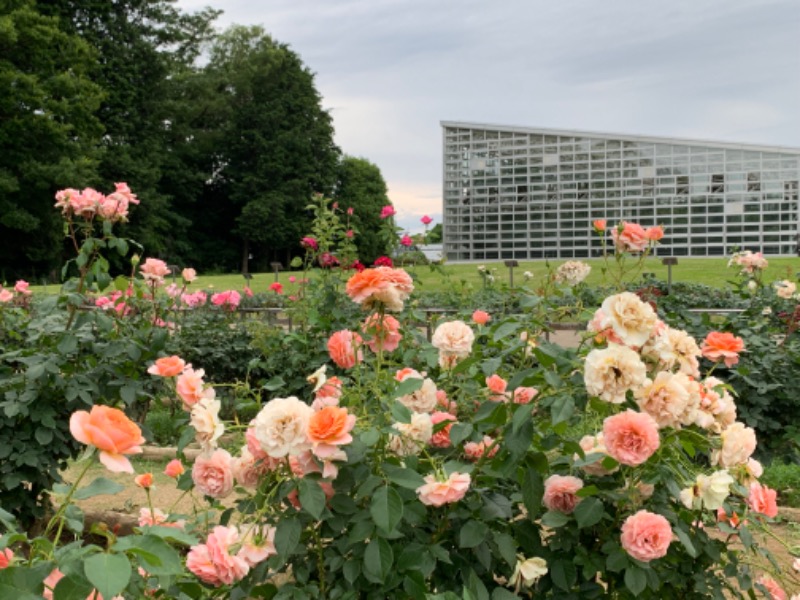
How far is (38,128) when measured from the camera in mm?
16328

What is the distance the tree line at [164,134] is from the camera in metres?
16.5

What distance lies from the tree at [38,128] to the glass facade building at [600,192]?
10.9 metres

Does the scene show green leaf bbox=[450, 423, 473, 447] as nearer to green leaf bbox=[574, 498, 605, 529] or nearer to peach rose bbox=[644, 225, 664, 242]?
green leaf bbox=[574, 498, 605, 529]

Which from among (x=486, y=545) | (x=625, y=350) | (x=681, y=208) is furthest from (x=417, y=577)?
(x=681, y=208)

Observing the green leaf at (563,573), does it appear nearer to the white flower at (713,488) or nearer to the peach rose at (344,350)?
the white flower at (713,488)

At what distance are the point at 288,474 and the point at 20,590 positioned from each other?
50 centimetres

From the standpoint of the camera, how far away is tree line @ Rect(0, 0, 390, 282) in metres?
16.5

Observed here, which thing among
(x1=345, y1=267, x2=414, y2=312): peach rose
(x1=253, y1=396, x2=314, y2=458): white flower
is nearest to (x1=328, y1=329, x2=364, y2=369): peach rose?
(x1=345, y1=267, x2=414, y2=312): peach rose

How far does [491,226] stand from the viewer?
2262 centimetres

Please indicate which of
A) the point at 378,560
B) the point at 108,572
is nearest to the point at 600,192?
the point at 378,560

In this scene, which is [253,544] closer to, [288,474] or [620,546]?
[288,474]

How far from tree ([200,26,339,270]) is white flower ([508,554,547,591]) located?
22.6m

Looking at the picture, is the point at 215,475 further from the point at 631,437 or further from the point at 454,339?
the point at 631,437

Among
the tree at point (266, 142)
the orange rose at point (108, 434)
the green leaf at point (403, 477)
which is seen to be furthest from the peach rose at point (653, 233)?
the tree at point (266, 142)
